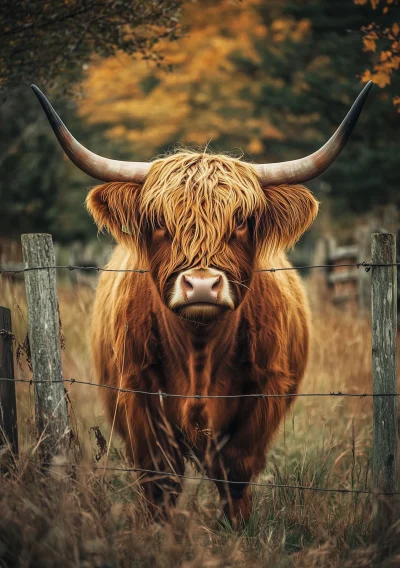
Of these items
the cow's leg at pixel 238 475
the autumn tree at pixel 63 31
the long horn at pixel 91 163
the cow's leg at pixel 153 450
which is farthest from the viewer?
the autumn tree at pixel 63 31

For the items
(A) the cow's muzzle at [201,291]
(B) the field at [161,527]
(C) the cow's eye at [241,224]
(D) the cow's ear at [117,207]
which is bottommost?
(B) the field at [161,527]

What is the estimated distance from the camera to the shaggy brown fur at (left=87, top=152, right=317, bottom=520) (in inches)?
125

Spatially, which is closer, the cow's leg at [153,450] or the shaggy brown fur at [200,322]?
the shaggy brown fur at [200,322]

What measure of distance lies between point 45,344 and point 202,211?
3.03 feet

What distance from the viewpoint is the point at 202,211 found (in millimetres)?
3139

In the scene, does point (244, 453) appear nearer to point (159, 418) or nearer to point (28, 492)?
point (159, 418)

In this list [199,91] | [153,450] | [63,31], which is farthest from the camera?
[199,91]

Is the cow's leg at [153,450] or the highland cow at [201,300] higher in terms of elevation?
the highland cow at [201,300]

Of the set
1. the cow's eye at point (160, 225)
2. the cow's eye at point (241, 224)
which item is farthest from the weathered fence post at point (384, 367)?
the cow's eye at point (160, 225)

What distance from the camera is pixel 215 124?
17938mm

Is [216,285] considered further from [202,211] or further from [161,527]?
[161,527]

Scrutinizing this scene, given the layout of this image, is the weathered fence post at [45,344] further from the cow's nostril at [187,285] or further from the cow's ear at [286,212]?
the cow's ear at [286,212]

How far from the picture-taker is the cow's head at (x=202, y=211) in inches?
120

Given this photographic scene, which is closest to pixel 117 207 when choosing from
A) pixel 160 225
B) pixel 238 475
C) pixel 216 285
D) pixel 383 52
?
pixel 160 225
